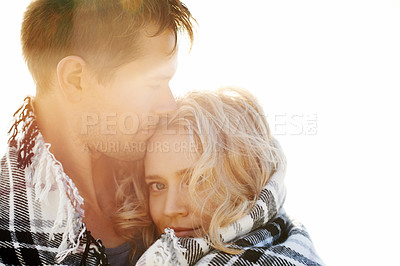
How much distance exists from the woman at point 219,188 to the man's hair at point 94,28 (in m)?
0.38

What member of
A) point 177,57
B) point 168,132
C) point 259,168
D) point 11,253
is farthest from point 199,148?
point 11,253

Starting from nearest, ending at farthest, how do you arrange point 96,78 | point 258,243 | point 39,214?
1. point 39,214
2. point 258,243
3. point 96,78

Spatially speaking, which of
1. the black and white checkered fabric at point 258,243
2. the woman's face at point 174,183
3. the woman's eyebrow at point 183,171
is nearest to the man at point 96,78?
the woman's face at point 174,183

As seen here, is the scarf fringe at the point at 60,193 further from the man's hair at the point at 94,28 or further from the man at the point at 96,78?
the man's hair at the point at 94,28

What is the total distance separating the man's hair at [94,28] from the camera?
193 cm

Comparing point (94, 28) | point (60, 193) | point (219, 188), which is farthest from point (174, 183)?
point (94, 28)

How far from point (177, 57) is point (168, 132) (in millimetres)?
371

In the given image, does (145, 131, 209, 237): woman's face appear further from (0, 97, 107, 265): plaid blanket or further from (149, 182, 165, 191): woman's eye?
(0, 97, 107, 265): plaid blanket

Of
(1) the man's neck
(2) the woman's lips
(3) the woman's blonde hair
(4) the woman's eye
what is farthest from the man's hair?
(2) the woman's lips

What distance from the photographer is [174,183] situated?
75.2 inches

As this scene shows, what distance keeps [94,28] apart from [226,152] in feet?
2.66

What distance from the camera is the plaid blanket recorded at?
1.63 m

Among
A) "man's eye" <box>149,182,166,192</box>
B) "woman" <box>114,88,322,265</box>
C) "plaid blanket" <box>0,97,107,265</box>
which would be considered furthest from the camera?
"man's eye" <box>149,182,166,192</box>

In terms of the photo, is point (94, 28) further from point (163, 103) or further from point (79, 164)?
point (79, 164)
